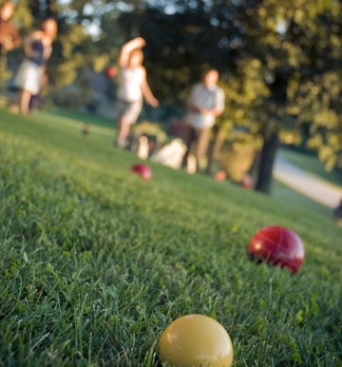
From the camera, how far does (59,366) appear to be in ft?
4.53

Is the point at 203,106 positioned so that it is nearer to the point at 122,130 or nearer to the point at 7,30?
the point at 122,130

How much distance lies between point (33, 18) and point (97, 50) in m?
5.32

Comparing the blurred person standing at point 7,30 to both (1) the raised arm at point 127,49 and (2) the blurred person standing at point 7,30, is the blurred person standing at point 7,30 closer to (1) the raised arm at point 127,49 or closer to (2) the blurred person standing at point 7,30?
(2) the blurred person standing at point 7,30

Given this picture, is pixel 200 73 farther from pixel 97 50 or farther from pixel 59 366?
pixel 97 50

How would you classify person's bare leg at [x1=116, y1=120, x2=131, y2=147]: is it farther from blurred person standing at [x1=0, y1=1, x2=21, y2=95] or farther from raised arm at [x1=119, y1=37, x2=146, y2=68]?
blurred person standing at [x1=0, y1=1, x2=21, y2=95]

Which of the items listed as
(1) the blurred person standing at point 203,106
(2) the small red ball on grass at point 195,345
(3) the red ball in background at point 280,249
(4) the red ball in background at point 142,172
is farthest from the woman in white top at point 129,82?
(2) the small red ball on grass at point 195,345

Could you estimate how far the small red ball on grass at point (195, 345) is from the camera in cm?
148

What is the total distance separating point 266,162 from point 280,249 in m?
12.8

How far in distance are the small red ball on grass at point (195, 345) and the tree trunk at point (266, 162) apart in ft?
47.5

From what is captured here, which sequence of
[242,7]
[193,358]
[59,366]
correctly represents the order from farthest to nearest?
[242,7]
[193,358]
[59,366]

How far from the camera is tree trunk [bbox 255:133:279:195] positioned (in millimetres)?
15719

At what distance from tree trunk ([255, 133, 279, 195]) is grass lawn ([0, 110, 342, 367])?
39.0ft

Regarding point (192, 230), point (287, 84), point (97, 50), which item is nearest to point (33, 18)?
point (97, 50)

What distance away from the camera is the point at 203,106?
421 inches
